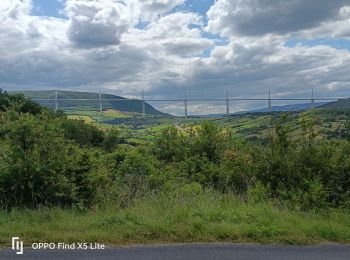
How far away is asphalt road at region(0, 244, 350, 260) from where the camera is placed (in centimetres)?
605

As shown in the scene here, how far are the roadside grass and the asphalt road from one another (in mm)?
339

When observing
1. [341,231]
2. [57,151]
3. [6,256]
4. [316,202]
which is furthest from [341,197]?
[6,256]

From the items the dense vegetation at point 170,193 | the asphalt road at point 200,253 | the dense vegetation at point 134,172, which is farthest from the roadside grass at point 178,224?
the dense vegetation at point 134,172

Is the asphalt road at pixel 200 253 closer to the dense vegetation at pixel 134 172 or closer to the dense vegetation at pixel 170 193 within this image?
the dense vegetation at pixel 170 193

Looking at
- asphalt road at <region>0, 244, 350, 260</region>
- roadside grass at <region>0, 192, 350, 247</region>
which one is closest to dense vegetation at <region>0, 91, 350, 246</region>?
roadside grass at <region>0, 192, 350, 247</region>

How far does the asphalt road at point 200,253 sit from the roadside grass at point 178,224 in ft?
1.11

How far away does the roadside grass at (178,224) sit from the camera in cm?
697

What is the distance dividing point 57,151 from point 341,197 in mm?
6117

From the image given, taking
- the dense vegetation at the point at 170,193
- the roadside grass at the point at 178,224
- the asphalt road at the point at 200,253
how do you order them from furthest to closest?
the dense vegetation at the point at 170,193
the roadside grass at the point at 178,224
the asphalt road at the point at 200,253

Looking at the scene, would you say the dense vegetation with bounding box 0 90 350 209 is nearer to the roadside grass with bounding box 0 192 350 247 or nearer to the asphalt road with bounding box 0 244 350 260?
the roadside grass with bounding box 0 192 350 247

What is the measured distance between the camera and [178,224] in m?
7.42

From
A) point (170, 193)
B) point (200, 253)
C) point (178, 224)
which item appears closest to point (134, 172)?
point (170, 193)

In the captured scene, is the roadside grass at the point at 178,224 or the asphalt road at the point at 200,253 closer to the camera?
the asphalt road at the point at 200,253

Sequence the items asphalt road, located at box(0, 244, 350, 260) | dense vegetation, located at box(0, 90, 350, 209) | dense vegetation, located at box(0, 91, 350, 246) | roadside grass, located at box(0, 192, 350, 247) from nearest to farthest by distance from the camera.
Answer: asphalt road, located at box(0, 244, 350, 260) → roadside grass, located at box(0, 192, 350, 247) → dense vegetation, located at box(0, 91, 350, 246) → dense vegetation, located at box(0, 90, 350, 209)
